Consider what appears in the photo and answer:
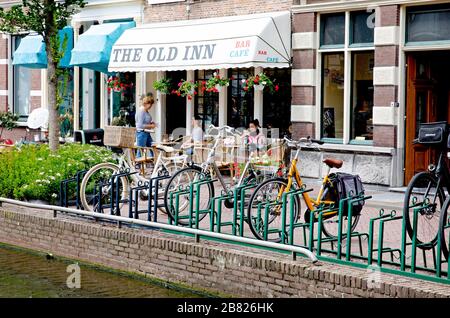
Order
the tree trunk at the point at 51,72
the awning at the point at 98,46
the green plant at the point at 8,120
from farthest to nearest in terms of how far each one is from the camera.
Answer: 1. the green plant at the point at 8,120
2. the awning at the point at 98,46
3. the tree trunk at the point at 51,72

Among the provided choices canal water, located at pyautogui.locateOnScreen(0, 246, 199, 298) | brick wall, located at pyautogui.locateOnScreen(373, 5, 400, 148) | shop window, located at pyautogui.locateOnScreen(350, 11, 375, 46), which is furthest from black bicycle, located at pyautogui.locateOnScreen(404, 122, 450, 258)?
shop window, located at pyautogui.locateOnScreen(350, 11, 375, 46)

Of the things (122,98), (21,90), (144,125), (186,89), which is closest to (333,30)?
(144,125)

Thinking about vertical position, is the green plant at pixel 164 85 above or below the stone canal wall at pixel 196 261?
above

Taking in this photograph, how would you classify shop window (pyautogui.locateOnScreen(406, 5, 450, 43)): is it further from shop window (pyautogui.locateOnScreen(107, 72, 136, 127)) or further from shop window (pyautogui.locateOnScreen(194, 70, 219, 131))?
shop window (pyautogui.locateOnScreen(107, 72, 136, 127))

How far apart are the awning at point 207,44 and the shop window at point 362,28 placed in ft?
A: 5.07

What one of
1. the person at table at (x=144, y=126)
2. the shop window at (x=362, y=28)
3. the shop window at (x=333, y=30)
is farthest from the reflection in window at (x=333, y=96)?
the person at table at (x=144, y=126)

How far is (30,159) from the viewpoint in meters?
13.3

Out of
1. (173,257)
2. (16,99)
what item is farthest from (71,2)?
(16,99)

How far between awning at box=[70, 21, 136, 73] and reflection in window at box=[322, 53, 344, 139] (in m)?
6.13

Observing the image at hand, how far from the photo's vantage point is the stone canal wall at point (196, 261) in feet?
26.0

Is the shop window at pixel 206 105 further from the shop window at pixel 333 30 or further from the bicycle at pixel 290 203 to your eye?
the bicycle at pixel 290 203

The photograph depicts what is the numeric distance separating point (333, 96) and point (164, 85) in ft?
15.8

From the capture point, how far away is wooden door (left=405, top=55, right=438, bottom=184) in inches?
622
